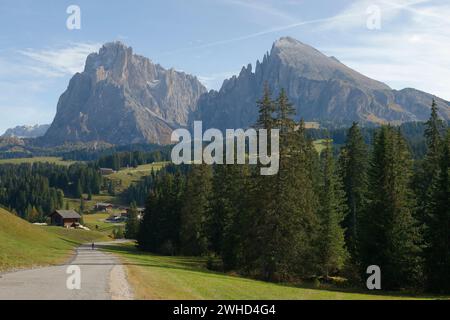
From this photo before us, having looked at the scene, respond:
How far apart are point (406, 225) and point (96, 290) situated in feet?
104

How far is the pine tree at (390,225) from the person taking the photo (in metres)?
43.6

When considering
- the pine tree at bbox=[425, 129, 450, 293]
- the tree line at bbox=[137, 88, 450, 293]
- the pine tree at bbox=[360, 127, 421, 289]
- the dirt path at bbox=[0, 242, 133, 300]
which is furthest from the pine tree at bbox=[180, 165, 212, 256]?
the dirt path at bbox=[0, 242, 133, 300]

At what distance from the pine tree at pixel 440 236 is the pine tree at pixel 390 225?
1.47 m

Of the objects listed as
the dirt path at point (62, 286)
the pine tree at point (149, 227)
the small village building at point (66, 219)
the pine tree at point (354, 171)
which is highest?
the pine tree at point (354, 171)

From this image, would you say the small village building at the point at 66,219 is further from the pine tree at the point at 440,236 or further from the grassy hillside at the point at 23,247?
the pine tree at the point at 440,236

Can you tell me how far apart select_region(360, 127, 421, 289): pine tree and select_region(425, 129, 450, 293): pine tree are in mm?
1467

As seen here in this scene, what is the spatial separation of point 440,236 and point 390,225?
15.2 ft

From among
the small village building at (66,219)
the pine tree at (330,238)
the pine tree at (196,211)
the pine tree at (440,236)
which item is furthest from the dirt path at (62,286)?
the small village building at (66,219)

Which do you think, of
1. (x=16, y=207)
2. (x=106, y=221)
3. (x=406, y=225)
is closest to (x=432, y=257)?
(x=406, y=225)

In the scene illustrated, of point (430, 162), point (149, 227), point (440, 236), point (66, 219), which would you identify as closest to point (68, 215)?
point (66, 219)

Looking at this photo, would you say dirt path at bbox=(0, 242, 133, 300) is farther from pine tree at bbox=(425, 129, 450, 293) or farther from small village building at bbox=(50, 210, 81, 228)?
small village building at bbox=(50, 210, 81, 228)

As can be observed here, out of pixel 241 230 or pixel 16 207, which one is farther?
pixel 16 207
